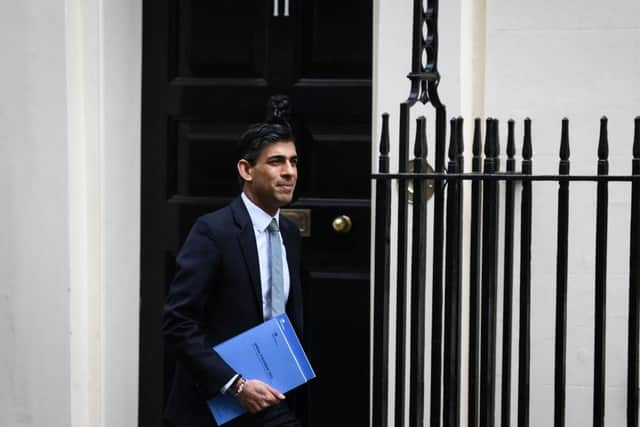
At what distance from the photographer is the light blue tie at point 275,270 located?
5.55 m

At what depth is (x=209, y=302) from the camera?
557 centimetres

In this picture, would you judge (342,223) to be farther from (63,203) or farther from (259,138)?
(259,138)

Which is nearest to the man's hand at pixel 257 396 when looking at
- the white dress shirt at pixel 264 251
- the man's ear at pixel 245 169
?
the white dress shirt at pixel 264 251

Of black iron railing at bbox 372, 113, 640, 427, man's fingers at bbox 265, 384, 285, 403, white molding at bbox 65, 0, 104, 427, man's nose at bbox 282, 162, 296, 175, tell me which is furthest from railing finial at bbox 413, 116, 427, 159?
white molding at bbox 65, 0, 104, 427

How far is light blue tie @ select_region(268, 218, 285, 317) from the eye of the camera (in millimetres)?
5551

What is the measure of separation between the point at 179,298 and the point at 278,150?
2.13 feet

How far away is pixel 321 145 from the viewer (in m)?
7.07

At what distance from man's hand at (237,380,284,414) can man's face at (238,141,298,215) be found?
643 millimetres

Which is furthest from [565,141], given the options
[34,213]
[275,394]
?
[34,213]

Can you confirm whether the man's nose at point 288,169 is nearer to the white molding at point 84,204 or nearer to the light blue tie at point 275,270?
the light blue tie at point 275,270

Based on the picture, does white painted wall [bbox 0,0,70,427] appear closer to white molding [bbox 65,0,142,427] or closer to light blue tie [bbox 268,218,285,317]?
white molding [bbox 65,0,142,427]

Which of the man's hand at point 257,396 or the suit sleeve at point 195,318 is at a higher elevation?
the suit sleeve at point 195,318

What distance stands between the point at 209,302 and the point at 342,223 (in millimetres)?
1597


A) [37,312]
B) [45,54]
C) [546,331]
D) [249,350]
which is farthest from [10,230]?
[546,331]
